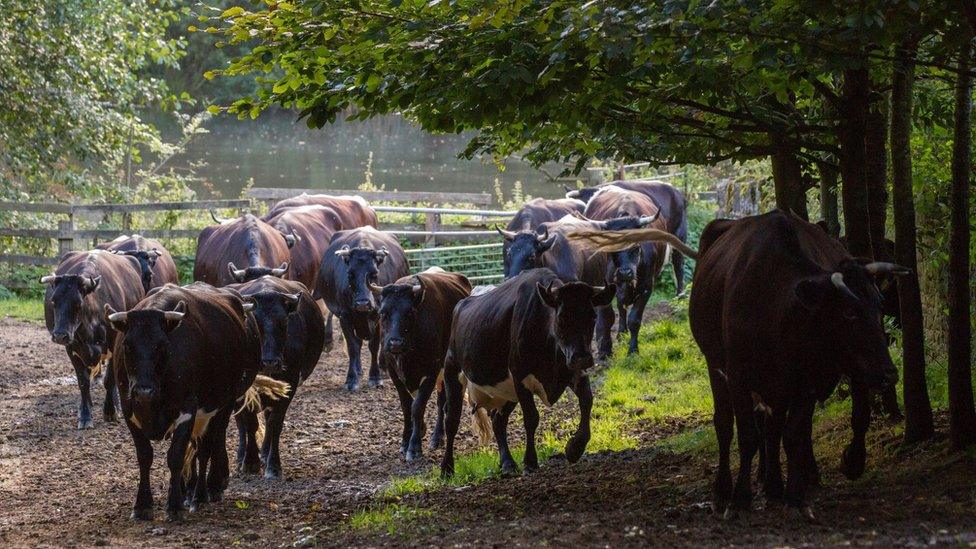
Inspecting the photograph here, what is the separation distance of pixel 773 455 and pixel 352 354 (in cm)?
→ 853

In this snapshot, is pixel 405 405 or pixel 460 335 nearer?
pixel 460 335

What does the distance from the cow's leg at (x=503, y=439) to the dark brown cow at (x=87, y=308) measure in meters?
4.17

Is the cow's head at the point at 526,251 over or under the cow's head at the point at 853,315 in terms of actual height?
under

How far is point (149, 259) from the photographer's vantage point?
1459 centimetres

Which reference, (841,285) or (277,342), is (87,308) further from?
(841,285)

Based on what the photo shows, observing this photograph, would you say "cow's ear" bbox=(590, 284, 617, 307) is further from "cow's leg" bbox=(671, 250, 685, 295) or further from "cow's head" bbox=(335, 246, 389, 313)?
"cow's leg" bbox=(671, 250, 685, 295)

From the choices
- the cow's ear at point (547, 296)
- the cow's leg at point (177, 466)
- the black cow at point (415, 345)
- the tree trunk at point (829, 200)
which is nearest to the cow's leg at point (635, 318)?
the black cow at point (415, 345)

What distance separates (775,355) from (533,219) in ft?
38.7

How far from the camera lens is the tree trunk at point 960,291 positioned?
7.51 m

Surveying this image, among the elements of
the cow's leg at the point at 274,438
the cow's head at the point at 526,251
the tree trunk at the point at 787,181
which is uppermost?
the tree trunk at the point at 787,181

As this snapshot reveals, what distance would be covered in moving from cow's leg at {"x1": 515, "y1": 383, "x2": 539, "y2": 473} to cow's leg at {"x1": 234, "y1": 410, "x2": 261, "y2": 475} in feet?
7.55

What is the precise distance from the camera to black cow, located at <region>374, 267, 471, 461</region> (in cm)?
1088

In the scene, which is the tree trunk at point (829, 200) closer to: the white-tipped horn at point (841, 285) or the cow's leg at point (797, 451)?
the cow's leg at point (797, 451)

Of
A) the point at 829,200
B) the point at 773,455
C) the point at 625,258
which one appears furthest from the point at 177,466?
the point at 625,258
